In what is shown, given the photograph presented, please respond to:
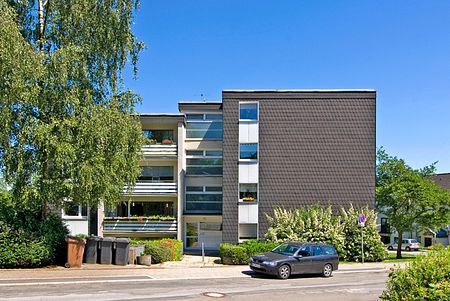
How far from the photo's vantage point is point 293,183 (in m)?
27.4

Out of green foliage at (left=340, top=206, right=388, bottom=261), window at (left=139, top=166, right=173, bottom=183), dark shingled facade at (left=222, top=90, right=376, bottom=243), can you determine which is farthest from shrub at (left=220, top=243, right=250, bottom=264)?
window at (left=139, top=166, right=173, bottom=183)

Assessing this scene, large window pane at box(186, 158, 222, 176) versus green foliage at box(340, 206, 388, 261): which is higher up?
large window pane at box(186, 158, 222, 176)

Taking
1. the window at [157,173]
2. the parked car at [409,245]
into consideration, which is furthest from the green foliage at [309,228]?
the parked car at [409,245]

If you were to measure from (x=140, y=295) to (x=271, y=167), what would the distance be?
16504mm

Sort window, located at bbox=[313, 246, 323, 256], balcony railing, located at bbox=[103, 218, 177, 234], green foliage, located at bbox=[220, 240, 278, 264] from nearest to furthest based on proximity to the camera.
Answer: window, located at bbox=[313, 246, 323, 256], green foliage, located at bbox=[220, 240, 278, 264], balcony railing, located at bbox=[103, 218, 177, 234]

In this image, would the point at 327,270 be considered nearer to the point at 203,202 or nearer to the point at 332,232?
the point at 332,232

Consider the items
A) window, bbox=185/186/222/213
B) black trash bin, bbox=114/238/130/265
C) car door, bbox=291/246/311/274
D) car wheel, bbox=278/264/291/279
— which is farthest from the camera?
window, bbox=185/186/222/213

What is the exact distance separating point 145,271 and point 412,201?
21999mm

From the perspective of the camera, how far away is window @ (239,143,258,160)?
Result: 27.5 m

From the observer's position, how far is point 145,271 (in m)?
17.7

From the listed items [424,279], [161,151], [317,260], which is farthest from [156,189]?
[424,279]

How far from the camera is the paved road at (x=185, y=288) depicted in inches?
481

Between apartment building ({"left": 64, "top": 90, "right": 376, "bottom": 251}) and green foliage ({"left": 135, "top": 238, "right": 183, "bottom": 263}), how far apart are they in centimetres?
478

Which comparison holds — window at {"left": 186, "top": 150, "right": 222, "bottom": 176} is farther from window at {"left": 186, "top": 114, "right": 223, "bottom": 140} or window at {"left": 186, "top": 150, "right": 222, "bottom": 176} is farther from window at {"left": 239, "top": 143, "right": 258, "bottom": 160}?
window at {"left": 239, "top": 143, "right": 258, "bottom": 160}
